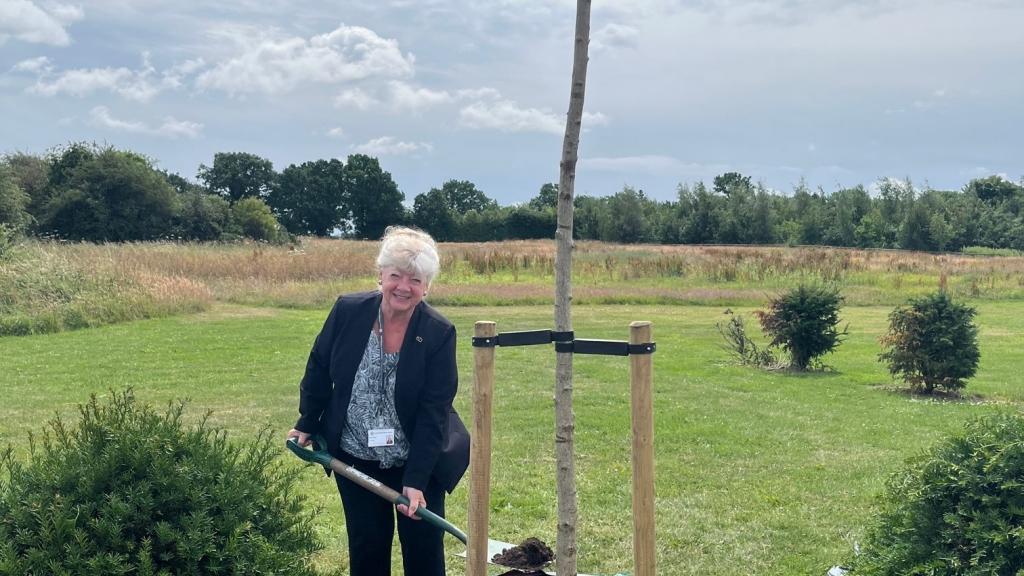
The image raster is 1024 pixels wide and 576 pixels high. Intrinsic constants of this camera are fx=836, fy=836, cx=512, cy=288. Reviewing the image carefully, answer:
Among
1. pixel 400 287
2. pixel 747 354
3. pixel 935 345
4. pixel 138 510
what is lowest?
pixel 747 354

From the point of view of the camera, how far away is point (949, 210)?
51.5 m

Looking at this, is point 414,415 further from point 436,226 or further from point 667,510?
point 436,226

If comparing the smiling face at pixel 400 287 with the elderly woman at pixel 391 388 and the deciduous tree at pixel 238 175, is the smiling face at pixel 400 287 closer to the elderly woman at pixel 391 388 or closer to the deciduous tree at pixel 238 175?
the elderly woman at pixel 391 388

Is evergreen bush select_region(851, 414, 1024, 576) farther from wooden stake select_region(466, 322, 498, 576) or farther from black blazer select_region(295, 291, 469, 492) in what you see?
black blazer select_region(295, 291, 469, 492)

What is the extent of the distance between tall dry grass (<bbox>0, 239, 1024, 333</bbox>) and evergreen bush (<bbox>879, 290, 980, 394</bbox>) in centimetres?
1211

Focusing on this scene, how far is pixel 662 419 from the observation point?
915 cm

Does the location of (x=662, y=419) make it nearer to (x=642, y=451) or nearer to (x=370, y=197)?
(x=642, y=451)

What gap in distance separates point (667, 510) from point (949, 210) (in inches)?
2071

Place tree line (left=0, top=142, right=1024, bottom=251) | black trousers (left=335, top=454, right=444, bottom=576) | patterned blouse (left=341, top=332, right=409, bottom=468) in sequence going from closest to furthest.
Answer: patterned blouse (left=341, top=332, right=409, bottom=468) → black trousers (left=335, top=454, right=444, bottom=576) → tree line (left=0, top=142, right=1024, bottom=251)

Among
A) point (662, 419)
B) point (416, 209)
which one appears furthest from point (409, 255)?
point (416, 209)

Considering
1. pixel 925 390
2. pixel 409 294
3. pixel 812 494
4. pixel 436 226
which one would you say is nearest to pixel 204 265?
pixel 925 390

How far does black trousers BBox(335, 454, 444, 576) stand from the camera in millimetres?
3479

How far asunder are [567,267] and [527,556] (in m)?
2.45

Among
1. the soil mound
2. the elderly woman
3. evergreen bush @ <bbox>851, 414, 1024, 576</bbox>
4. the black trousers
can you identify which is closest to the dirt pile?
the soil mound
